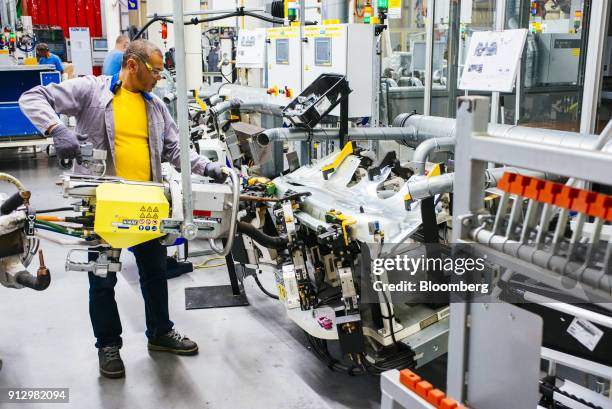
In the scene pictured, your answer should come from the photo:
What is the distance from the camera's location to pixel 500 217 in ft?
3.86

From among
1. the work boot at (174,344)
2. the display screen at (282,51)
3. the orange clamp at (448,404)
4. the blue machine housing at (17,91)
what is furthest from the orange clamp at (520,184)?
the blue machine housing at (17,91)

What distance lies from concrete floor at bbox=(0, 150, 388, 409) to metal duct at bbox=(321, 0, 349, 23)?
341cm

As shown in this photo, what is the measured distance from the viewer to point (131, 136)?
301cm

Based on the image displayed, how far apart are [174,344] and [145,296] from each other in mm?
307

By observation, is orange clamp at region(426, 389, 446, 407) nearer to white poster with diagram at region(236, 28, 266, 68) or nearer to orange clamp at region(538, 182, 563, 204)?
orange clamp at region(538, 182, 563, 204)

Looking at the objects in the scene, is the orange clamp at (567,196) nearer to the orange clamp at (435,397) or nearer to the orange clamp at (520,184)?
the orange clamp at (520,184)

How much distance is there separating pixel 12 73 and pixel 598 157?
9.10 metres

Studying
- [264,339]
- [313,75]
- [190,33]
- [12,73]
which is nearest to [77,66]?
[12,73]

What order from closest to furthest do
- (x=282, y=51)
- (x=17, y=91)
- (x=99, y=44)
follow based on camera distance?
(x=282, y=51), (x=17, y=91), (x=99, y=44)

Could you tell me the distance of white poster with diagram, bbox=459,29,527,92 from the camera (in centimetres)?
339

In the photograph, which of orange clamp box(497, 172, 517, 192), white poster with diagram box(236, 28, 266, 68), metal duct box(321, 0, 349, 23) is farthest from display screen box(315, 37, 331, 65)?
Result: orange clamp box(497, 172, 517, 192)

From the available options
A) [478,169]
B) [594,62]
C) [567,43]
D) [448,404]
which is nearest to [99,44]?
[567,43]

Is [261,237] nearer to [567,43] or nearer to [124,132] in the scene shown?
[124,132]

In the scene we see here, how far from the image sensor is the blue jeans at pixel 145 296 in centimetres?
302
